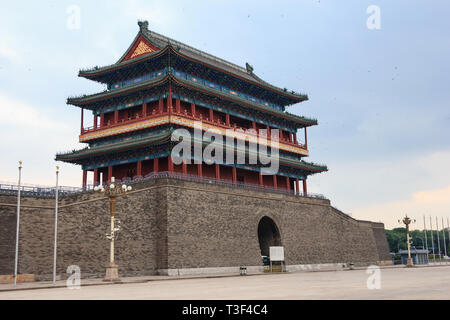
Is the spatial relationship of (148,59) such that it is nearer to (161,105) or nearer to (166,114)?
(161,105)

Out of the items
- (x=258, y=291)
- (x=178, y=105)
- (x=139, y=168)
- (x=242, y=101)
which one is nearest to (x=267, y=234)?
(x=242, y=101)

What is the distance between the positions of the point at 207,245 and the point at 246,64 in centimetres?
2720

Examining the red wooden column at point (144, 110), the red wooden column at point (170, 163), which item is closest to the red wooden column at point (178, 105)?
the red wooden column at point (144, 110)

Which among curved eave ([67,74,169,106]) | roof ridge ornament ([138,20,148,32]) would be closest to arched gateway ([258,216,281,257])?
curved eave ([67,74,169,106])

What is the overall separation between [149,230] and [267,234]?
13770 mm

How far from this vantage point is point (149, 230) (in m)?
35.7

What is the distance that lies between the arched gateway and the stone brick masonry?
0.61m

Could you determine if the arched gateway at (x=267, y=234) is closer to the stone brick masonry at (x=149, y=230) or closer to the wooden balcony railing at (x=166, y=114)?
the stone brick masonry at (x=149, y=230)

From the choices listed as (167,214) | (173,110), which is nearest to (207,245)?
(167,214)

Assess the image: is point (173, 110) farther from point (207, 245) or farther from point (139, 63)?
point (207, 245)

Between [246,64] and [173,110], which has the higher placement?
[246,64]
